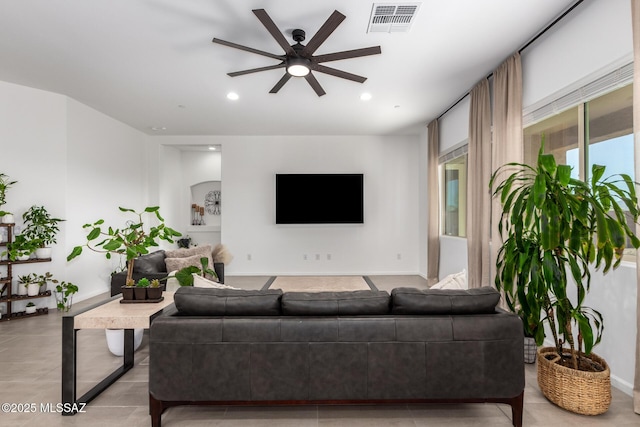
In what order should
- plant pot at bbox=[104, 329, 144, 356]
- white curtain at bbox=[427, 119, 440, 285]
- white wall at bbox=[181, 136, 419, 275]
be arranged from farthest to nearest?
white wall at bbox=[181, 136, 419, 275] → white curtain at bbox=[427, 119, 440, 285] → plant pot at bbox=[104, 329, 144, 356]

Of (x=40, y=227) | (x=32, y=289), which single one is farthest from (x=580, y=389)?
(x=40, y=227)

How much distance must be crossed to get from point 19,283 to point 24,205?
38.6 inches

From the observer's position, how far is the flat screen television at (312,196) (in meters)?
6.49

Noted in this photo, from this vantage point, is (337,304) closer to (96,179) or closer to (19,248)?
(19,248)

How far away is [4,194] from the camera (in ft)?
13.2

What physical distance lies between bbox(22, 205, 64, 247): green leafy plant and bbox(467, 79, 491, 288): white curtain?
535 centimetres

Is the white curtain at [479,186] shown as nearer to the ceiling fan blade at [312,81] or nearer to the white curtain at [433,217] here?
the white curtain at [433,217]

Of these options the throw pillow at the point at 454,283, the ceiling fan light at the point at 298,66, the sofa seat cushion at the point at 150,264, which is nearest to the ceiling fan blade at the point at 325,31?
the ceiling fan light at the point at 298,66

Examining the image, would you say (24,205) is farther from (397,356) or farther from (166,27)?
(397,356)

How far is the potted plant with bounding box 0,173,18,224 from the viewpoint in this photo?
3895 millimetres

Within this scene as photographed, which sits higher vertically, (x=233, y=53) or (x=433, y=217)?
(x=233, y=53)

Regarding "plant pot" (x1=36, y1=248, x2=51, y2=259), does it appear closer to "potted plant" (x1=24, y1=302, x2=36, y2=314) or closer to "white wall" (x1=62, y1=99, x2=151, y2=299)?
"white wall" (x1=62, y1=99, x2=151, y2=299)

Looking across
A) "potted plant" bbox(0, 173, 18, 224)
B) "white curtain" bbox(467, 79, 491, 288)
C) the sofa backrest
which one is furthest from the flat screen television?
the sofa backrest

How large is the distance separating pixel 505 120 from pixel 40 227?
570 centimetres
